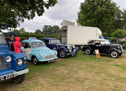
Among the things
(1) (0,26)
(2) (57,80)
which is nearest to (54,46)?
(2) (57,80)

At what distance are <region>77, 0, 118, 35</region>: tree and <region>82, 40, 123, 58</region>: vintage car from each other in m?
11.4

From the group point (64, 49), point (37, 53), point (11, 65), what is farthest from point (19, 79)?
point (64, 49)

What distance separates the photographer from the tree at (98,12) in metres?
19.6

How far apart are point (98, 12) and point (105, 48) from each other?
499 inches

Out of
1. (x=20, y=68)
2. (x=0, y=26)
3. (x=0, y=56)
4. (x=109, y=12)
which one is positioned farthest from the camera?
(x=109, y=12)

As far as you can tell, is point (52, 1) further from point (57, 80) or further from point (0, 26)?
point (0, 26)

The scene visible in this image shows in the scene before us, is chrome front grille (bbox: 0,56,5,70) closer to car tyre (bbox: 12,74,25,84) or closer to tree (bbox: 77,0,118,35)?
car tyre (bbox: 12,74,25,84)

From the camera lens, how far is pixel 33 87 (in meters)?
3.46

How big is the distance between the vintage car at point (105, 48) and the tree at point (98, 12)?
37.4 ft

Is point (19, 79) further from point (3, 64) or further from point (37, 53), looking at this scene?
point (37, 53)

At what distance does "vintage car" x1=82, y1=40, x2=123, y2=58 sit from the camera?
28.4ft

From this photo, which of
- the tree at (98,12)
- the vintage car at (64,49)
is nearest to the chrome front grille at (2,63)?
the vintage car at (64,49)

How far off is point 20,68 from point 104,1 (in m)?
21.8

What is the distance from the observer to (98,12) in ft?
63.6
